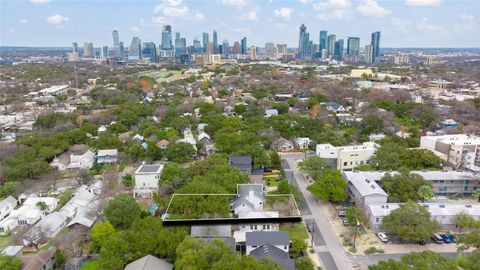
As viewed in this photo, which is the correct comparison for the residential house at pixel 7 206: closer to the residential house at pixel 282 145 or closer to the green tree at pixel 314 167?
the green tree at pixel 314 167

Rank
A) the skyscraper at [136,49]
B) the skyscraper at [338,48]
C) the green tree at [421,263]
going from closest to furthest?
the green tree at [421,263] → the skyscraper at [338,48] → the skyscraper at [136,49]

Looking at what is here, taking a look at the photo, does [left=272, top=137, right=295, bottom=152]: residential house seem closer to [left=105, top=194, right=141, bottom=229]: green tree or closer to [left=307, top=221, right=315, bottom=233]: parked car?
[left=307, top=221, right=315, bottom=233]: parked car

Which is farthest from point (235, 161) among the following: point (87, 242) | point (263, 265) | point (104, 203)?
point (263, 265)

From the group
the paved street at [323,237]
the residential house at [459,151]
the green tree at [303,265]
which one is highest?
the residential house at [459,151]

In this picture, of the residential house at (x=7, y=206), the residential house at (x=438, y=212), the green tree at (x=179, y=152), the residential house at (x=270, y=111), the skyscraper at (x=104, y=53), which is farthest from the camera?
the skyscraper at (x=104, y=53)

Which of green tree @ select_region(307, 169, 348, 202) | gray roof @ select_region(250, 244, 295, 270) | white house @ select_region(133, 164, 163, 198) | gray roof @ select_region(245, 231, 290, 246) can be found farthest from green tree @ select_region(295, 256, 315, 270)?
white house @ select_region(133, 164, 163, 198)

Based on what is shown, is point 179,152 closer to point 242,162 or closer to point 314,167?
point 242,162

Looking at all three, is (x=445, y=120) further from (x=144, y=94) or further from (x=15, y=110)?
(x=15, y=110)

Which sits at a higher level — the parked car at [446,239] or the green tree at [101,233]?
the green tree at [101,233]

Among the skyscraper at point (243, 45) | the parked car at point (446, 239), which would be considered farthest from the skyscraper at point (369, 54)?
the parked car at point (446, 239)
